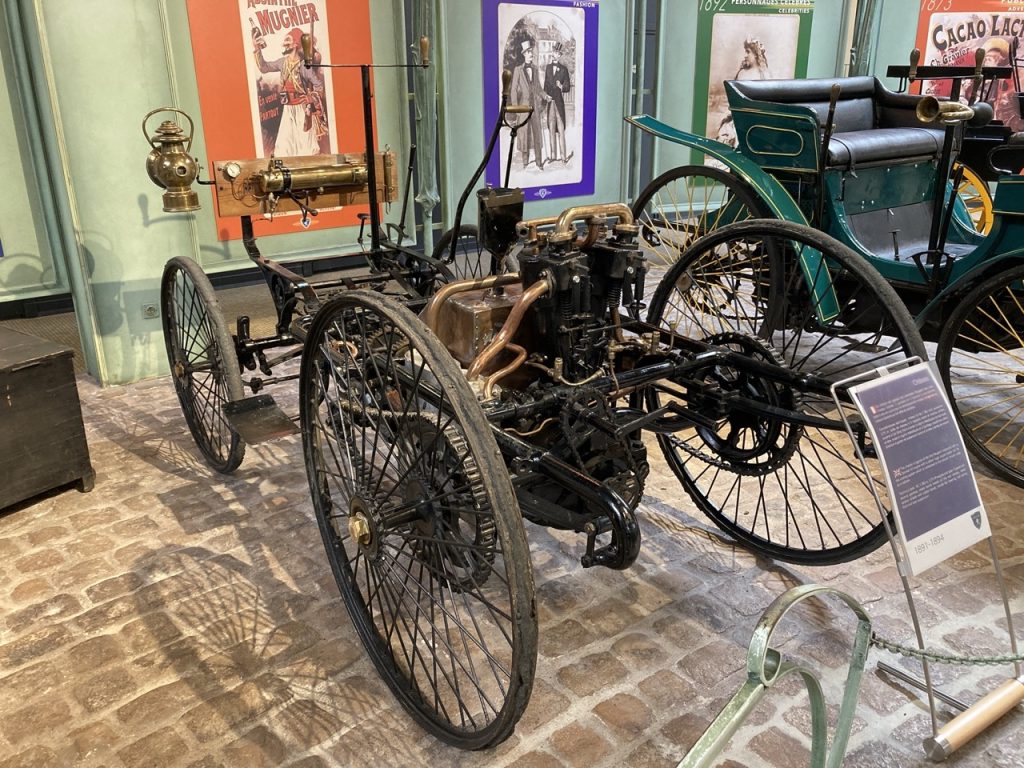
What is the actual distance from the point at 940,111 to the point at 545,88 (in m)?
3.78

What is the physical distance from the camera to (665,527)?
3.37m

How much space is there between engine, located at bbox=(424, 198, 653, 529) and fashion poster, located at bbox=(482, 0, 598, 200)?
3.98m

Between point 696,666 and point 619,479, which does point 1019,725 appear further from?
point 619,479

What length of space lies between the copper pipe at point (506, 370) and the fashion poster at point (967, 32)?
24.0 feet

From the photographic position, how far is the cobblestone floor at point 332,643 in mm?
2281

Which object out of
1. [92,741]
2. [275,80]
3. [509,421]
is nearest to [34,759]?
[92,741]

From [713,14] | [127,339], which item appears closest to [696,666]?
[127,339]

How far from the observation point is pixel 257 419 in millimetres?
3285

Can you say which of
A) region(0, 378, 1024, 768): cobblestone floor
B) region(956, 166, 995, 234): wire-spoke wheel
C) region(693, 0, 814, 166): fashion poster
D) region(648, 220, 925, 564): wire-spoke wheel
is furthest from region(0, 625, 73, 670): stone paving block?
region(693, 0, 814, 166): fashion poster

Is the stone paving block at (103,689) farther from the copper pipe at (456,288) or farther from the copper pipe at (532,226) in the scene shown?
the copper pipe at (532,226)

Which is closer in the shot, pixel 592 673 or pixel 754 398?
pixel 592 673

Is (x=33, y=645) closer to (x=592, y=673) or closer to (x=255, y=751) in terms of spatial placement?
(x=255, y=751)

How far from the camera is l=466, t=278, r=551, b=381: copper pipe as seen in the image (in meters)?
2.47

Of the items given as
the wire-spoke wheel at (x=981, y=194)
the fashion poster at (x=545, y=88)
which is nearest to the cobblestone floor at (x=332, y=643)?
the wire-spoke wheel at (x=981, y=194)
